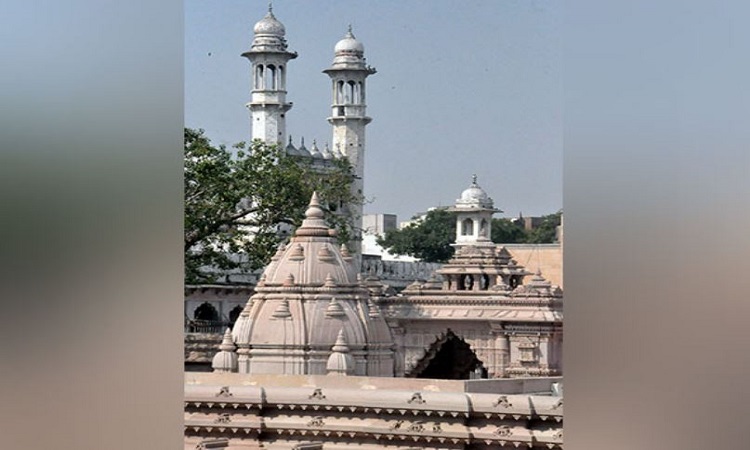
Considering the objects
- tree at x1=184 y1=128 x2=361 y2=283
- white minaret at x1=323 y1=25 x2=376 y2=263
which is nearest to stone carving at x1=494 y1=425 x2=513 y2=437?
tree at x1=184 y1=128 x2=361 y2=283

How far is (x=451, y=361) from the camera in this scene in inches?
677

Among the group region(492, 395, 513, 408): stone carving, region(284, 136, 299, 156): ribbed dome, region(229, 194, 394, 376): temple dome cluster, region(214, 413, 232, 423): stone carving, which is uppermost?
region(284, 136, 299, 156): ribbed dome

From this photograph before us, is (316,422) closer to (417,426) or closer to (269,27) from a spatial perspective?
(417,426)

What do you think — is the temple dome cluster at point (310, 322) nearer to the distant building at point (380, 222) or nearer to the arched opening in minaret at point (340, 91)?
the arched opening in minaret at point (340, 91)

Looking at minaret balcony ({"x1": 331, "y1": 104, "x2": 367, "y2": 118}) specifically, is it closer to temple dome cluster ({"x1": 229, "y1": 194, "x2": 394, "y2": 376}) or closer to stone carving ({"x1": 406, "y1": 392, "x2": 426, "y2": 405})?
temple dome cluster ({"x1": 229, "y1": 194, "x2": 394, "y2": 376})

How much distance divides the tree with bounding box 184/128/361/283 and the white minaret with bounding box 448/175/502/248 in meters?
1.90

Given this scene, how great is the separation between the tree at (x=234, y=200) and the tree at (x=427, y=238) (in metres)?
4.29

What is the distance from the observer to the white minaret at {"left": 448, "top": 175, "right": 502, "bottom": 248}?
1738cm

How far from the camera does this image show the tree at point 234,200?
48.4 feet
